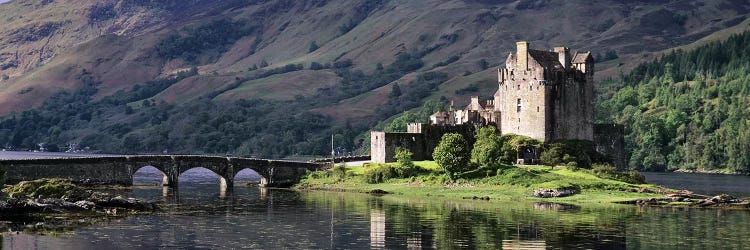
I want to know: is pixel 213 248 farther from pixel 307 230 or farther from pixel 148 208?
pixel 148 208

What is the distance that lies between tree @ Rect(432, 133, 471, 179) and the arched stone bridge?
23190 mm

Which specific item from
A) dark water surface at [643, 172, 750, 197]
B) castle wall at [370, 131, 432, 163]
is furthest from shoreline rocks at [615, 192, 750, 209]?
castle wall at [370, 131, 432, 163]

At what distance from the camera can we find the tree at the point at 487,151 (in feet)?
461

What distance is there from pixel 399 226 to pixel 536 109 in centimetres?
5474

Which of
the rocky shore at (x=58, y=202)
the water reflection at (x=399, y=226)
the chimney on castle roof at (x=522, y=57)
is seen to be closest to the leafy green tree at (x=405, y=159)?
the water reflection at (x=399, y=226)

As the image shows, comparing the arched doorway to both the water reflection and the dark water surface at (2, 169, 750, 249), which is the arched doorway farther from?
the water reflection

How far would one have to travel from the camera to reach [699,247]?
90.1 meters

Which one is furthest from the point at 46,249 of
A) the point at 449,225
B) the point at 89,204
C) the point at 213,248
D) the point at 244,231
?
the point at 449,225

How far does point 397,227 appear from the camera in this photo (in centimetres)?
10150

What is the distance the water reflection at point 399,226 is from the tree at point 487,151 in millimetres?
13013

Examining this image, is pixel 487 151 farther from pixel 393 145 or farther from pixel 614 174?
pixel 393 145

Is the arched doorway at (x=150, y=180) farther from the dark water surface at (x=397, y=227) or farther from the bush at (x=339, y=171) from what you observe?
the dark water surface at (x=397, y=227)

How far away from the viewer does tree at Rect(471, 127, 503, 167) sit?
140375 mm

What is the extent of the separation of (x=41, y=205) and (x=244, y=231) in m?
18.2
